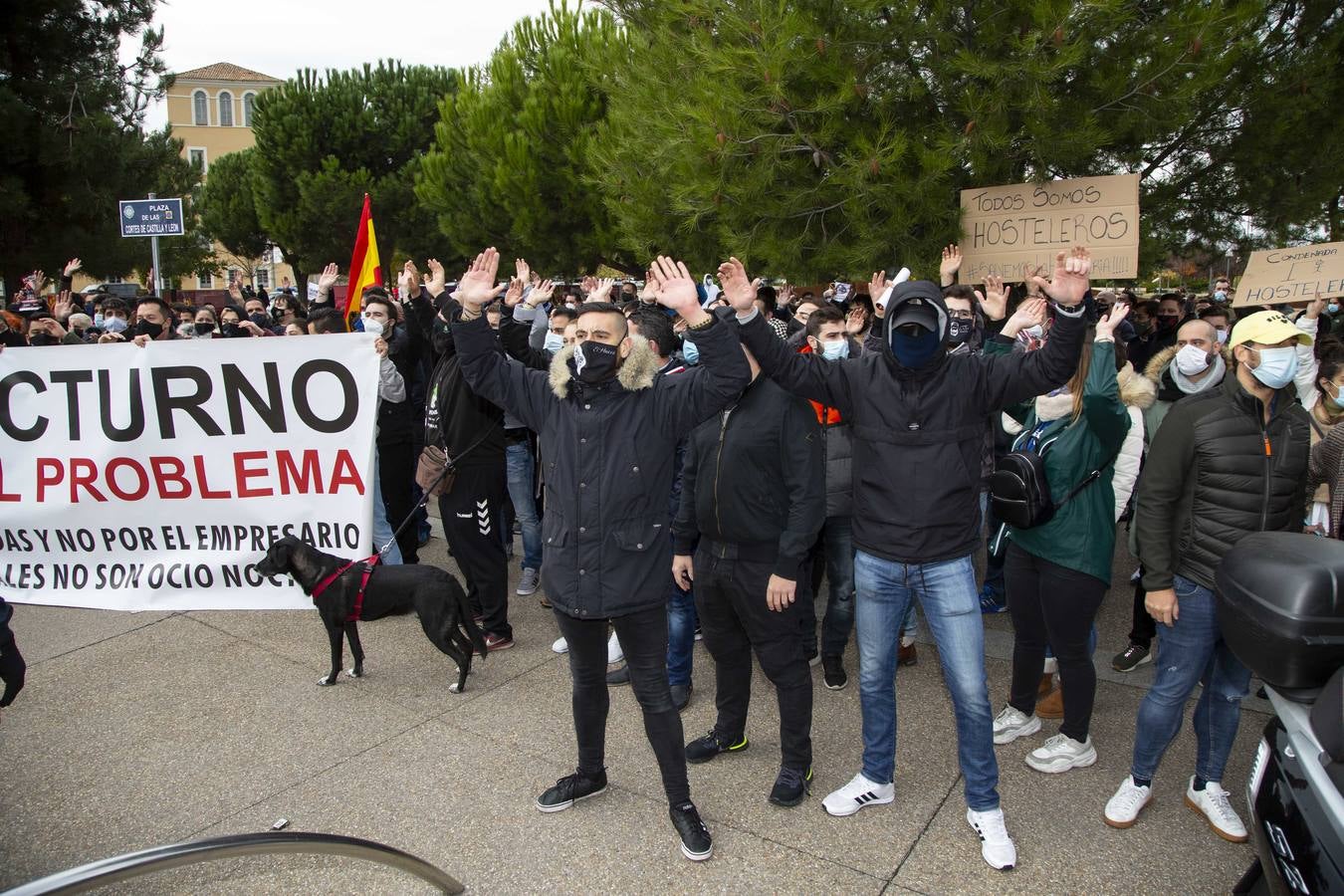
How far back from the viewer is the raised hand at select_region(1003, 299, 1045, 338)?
3.75 m

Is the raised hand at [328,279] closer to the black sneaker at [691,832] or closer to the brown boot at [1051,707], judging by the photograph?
the black sneaker at [691,832]

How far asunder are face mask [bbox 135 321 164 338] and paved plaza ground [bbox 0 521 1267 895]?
265cm

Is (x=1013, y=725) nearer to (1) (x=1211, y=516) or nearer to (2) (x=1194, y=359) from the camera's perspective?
(1) (x=1211, y=516)

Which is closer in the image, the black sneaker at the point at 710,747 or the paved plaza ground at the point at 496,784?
the paved plaza ground at the point at 496,784

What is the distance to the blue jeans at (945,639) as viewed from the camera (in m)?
3.07

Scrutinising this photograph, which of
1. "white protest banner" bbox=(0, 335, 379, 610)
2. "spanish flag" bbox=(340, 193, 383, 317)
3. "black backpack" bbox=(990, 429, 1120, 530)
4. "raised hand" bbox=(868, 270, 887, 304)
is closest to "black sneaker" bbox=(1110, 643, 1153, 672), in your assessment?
"black backpack" bbox=(990, 429, 1120, 530)

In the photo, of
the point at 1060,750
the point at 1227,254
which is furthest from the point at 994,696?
the point at 1227,254

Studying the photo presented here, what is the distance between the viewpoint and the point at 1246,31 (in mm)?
5688

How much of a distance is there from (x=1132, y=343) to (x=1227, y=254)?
5.95ft

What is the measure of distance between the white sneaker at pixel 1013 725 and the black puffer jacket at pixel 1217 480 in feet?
3.53

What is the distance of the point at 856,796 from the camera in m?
3.35

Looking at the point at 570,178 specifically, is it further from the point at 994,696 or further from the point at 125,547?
the point at 994,696

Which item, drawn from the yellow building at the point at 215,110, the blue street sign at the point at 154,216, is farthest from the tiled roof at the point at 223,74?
the blue street sign at the point at 154,216

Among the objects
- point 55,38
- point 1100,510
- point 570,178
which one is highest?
point 55,38
